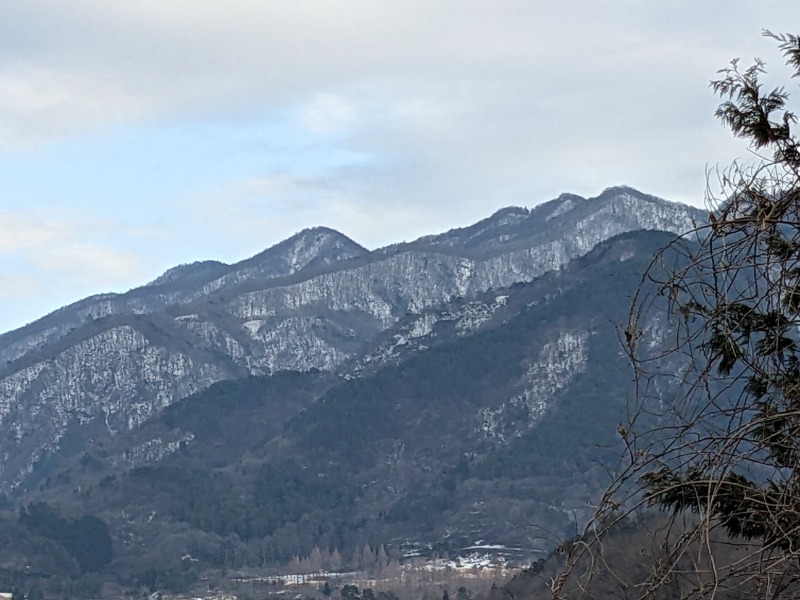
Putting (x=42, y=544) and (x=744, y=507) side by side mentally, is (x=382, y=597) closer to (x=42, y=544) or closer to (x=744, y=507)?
(x=42, y=544)

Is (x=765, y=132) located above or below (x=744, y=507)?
above

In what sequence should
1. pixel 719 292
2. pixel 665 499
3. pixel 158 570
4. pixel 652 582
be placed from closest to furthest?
pixel 652 582 → pixel 719 292 → pixel 665 499 → pixel 158 570

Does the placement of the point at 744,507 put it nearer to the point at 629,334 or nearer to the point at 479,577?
the point at 629,334

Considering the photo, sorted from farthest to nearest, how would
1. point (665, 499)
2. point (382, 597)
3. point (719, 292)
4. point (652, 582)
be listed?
point (382, 597), point (665, 499), point (719, 292), point (652, 582)

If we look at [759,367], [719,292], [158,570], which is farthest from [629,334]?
[158,570]

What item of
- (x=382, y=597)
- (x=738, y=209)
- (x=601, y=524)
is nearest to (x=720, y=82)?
(x=738, y=209)

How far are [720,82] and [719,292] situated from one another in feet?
A: 6.16

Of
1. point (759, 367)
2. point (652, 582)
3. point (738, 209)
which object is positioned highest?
point (738, 209)

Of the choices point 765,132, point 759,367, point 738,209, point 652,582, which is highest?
point 765,132

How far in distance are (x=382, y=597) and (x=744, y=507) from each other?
15135cm

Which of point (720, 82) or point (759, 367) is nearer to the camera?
point (759, 367)

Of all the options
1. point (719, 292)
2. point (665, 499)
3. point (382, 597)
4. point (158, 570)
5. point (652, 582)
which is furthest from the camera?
point (158, 570)

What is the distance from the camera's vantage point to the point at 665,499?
9406mm

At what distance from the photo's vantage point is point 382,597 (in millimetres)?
157625
